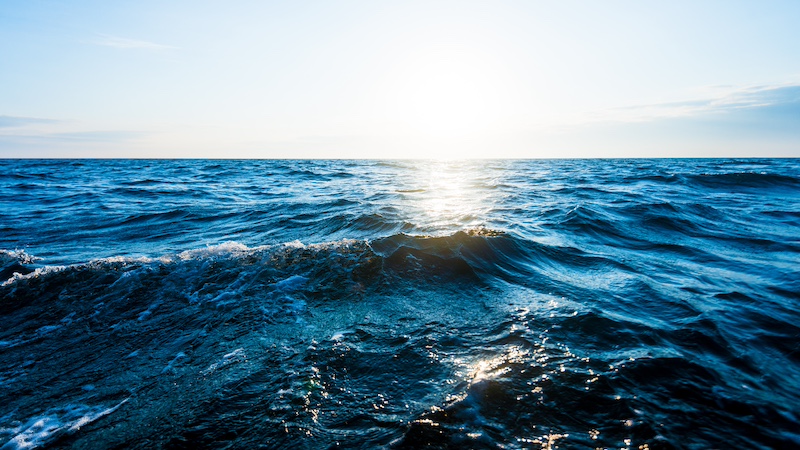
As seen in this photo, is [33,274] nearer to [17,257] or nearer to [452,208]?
[17,257]

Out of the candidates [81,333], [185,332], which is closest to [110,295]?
[81,333]

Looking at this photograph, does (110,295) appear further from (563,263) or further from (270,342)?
(563,263)

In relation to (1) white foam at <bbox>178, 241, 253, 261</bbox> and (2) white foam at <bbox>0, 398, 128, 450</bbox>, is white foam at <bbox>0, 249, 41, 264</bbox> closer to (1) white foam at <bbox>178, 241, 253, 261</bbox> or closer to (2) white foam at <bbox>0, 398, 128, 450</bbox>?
(1) white foam at <bbox>178, 241, 253, 261</bbox>

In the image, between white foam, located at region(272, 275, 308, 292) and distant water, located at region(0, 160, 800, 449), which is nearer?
distant water, located at region(0, 160, 800, 449)

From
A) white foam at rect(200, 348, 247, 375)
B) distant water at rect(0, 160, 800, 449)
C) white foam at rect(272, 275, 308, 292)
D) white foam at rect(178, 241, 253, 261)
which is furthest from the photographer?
white foam at rect(178, 241, 253, 261)

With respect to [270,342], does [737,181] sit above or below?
above

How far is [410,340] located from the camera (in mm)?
3945

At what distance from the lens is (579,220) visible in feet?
33.1

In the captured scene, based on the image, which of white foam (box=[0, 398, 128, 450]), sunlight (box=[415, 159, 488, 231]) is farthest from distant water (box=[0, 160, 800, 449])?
sunlight (box=[415, 159, 488, 231])

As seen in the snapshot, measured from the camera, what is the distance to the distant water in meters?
2.72

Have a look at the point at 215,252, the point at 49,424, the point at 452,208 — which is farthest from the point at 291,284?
the point at 452,208

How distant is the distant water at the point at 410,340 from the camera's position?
107 inches

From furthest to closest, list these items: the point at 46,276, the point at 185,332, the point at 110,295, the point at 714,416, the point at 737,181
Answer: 1. the point at 737,181
2. the point at 46,276
3. the point at 110,295
4. the point at 185,332
5. the point at 714,416

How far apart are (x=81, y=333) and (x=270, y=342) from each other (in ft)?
8.30
